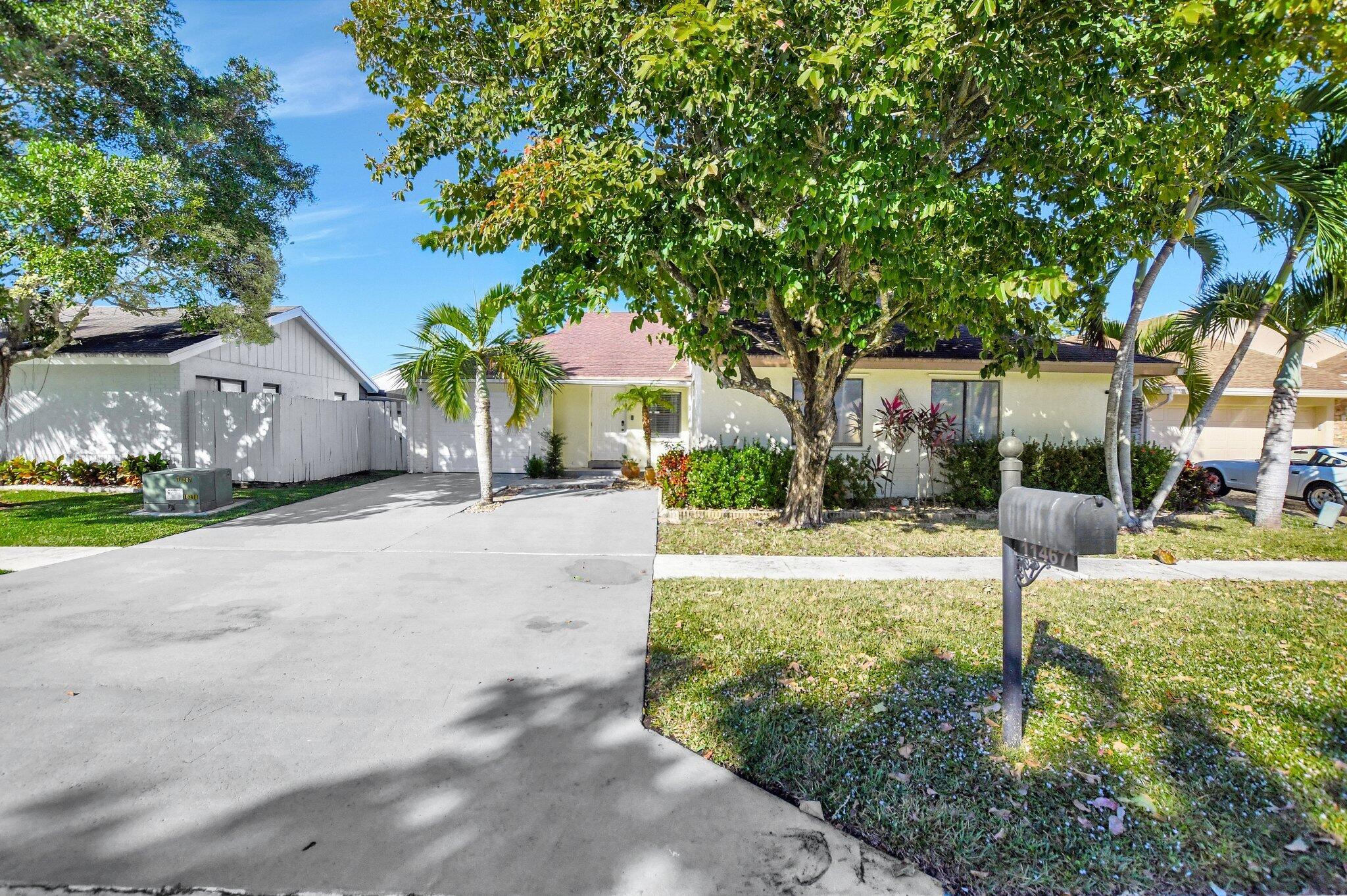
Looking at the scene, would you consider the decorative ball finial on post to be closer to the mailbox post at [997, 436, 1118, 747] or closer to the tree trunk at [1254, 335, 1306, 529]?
the mailbox post at [997, 436, 1118, 747]

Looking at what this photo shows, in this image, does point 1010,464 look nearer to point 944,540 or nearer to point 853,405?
point 944,540

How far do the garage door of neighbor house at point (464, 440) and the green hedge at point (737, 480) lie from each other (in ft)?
22.6

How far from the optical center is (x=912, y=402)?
11789 millimetres

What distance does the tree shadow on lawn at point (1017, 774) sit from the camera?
243cm

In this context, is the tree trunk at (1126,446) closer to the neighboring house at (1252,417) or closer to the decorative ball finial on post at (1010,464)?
the decorative ball finial on post at (1010,464)

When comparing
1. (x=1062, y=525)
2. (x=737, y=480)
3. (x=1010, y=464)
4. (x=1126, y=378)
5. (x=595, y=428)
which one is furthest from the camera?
(x=595, y=428)

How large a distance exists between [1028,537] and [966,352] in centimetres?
1018

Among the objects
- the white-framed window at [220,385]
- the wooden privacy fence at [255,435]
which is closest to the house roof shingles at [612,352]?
the wooden privacy fence at [255,435]

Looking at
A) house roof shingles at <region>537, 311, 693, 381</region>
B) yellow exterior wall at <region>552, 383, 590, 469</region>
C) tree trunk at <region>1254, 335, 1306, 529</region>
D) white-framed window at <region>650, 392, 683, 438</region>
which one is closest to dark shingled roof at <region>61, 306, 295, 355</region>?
house roof shingles at <region>537, 311, 693, 381</region>

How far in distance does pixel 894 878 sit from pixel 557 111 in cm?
733

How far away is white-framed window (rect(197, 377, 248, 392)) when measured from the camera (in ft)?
47.9

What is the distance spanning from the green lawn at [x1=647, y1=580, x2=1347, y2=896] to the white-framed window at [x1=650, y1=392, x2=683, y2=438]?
39.3 ft

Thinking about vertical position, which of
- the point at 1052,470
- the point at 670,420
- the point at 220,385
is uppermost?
the point at 220,385

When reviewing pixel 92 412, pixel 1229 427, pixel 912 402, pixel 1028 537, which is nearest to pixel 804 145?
pixel 1028 537
